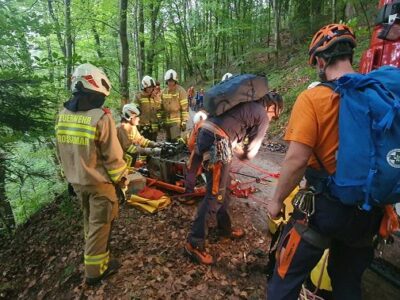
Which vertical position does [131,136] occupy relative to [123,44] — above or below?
below

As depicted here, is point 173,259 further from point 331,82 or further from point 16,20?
point 16,20

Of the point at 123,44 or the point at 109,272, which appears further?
the point at 123,44

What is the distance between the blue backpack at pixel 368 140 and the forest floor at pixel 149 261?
7.05ft

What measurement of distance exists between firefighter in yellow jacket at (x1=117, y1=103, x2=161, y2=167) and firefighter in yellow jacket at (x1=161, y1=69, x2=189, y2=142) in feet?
7.15

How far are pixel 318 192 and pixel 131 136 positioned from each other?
4834 mm

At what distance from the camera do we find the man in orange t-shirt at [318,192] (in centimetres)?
197

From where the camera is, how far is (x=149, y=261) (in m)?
4.22

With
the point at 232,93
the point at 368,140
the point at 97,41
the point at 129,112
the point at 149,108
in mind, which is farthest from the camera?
the point at 97,41

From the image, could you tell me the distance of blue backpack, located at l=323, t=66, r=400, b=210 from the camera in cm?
175

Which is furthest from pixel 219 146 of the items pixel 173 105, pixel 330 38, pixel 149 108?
pixel 173 105

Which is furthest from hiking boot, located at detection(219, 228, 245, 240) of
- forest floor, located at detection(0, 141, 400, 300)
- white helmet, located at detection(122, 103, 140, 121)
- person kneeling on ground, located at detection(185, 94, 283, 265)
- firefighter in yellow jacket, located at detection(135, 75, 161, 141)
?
→ firefighter in yellow jacket, located at detection(135, 75, 161, 141)

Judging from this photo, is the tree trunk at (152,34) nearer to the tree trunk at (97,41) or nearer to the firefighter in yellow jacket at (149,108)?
the tree trunk at (97,41)

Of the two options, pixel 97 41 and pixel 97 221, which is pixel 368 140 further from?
pixel 97 41

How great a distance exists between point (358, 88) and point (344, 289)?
1.61 metres
